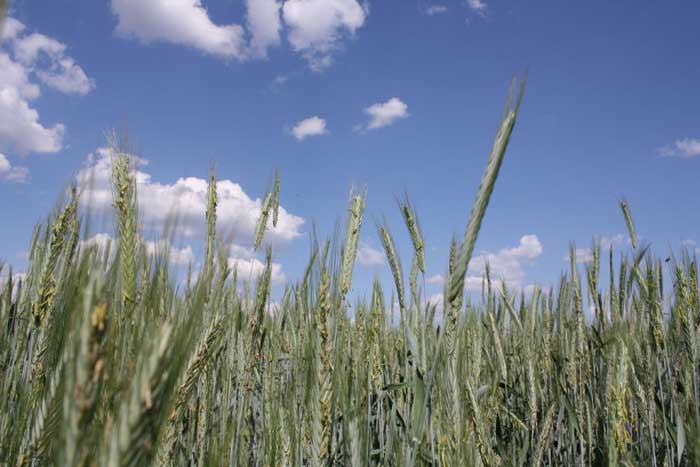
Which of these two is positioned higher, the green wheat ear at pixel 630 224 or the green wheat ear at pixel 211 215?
the green wheat ear at pixel 630 224

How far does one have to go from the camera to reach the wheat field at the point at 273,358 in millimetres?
677

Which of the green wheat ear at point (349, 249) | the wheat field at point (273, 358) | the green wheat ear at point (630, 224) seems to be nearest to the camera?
the wheat field at point (273, 358)

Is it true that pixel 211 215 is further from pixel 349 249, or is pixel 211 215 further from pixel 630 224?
pixel 630 224

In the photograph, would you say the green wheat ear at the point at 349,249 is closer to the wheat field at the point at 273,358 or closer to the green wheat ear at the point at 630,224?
the wheat field at the point at 273,358

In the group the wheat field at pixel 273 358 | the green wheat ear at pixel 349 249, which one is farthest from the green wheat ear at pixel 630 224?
the green wheat ear at pixel 349 249

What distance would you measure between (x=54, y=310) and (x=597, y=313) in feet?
9.33

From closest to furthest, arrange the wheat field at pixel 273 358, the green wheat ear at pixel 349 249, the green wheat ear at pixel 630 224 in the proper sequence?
1. the wheat field at pixel 273 358
2. the green wheat ear at pixel 349 249
3. the green wheat ear at pixel 630 224

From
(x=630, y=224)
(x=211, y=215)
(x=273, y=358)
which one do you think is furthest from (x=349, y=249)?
(x=630, y=224)

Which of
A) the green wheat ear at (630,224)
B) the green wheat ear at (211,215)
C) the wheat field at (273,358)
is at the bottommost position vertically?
the wheat field at (273,358)

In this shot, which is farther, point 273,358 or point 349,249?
point 273,358

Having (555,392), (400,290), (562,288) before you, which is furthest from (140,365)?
(562,288)

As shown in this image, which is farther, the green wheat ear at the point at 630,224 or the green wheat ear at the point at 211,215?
the green wheat ear at the point at 630,224

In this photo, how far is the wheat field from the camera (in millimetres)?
677

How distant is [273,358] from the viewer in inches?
102
